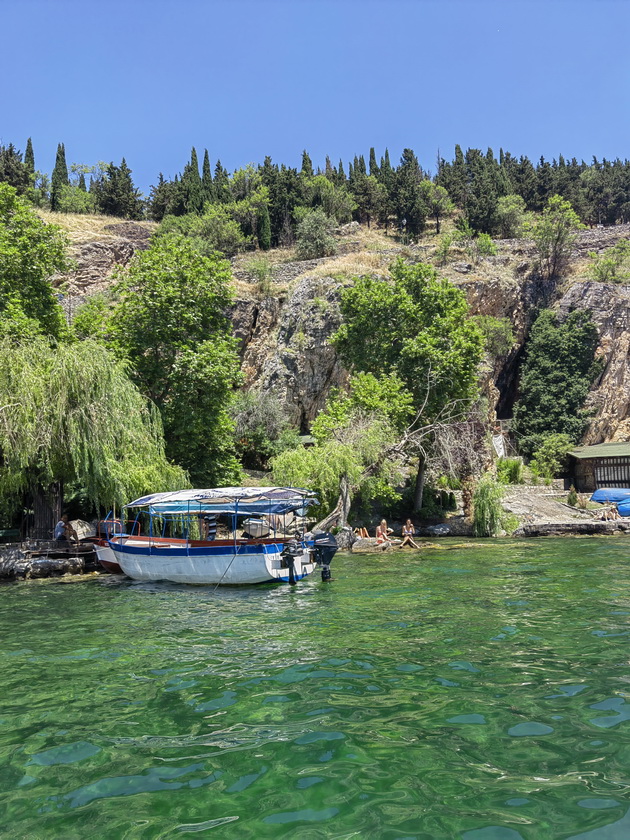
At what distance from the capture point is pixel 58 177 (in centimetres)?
7356

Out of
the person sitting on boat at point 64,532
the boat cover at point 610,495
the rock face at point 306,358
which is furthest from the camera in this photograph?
the rock face at point 306,358

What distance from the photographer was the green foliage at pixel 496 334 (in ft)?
144

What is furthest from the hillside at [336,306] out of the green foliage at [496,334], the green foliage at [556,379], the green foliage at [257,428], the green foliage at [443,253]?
the green foliage at [257,428]

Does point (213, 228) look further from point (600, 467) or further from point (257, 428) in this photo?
point (600, 467)

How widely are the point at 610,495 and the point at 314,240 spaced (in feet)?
120

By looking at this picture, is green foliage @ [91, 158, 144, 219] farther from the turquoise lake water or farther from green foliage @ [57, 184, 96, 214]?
the turquoise lake water

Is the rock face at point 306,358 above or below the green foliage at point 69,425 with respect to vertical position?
above

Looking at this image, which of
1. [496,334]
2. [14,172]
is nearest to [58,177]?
[14,172]

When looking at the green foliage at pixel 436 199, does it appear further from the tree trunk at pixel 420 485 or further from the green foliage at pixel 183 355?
the green foliage at pixel 183 355

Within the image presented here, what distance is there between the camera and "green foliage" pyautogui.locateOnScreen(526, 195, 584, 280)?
50.0 m

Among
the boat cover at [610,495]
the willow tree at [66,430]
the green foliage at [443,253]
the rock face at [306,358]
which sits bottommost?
the boat cover at [610,495]

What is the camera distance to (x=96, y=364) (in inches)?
776

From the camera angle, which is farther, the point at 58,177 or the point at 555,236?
the point at 58,177

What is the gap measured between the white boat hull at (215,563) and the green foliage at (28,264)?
10417mm
